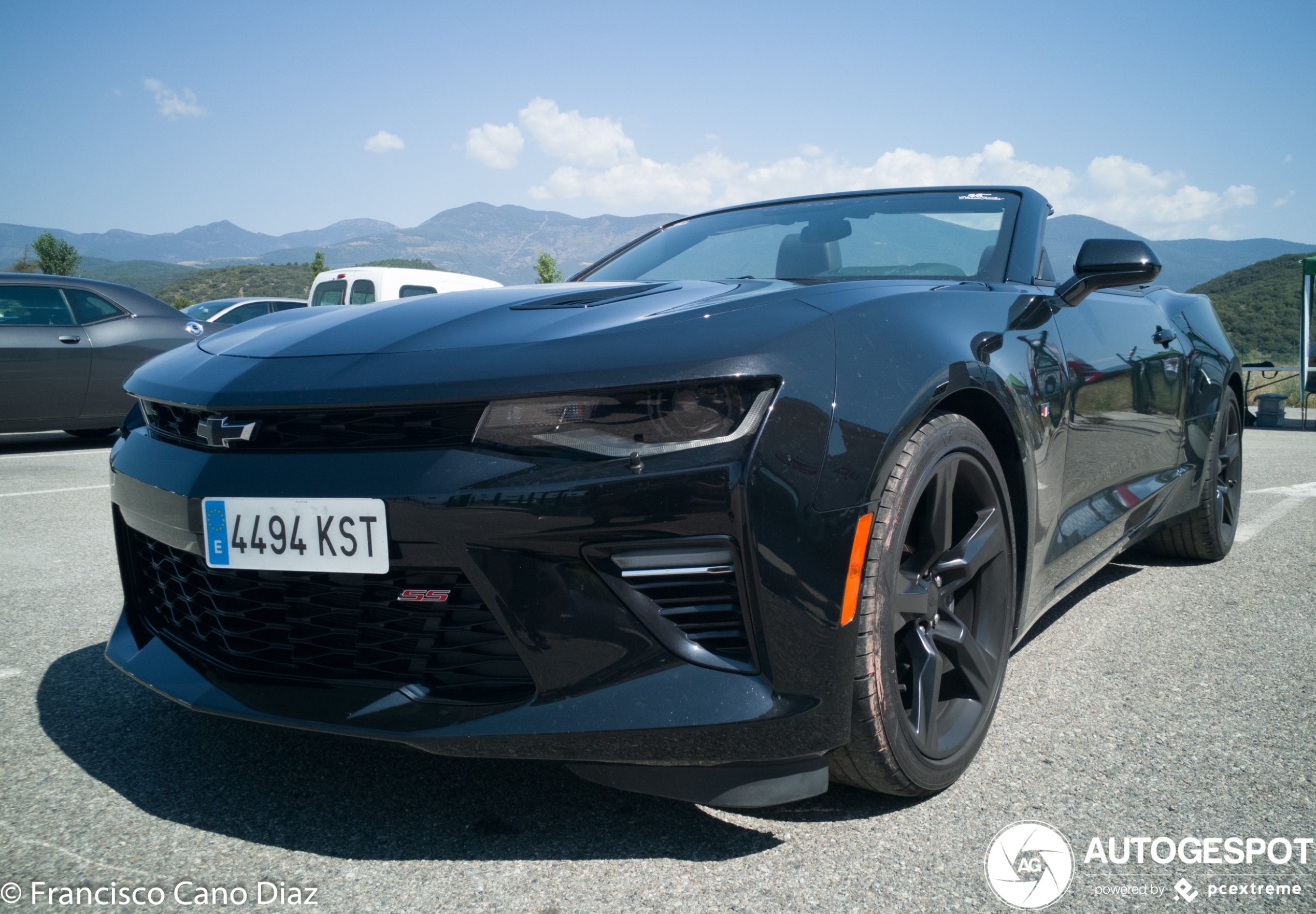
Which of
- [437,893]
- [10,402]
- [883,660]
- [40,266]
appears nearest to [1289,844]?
[883,660]

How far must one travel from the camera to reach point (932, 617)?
172 cm

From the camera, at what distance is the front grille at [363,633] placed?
143 centimetres

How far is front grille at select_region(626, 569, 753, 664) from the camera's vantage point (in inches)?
54.1

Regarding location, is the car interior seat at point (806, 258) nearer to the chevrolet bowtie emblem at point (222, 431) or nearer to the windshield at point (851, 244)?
the windshield at point (851, 244)

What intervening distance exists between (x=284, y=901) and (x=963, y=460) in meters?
1.38

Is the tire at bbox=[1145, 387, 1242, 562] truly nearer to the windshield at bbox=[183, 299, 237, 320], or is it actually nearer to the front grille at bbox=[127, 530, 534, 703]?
the front grille at bbox=[127, 530, 534, 703]

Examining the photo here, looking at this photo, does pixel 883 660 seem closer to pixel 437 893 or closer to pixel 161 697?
pixel 437 893

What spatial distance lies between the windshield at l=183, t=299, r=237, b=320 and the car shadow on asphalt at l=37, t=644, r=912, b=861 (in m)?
14.0

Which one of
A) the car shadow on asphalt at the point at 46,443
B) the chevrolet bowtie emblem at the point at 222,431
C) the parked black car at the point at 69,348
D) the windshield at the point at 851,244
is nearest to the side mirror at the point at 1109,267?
the windshield at the point at 851,244

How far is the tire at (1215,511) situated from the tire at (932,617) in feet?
6.27

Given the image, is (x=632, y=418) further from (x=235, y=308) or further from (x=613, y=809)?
(x=235, y=308)

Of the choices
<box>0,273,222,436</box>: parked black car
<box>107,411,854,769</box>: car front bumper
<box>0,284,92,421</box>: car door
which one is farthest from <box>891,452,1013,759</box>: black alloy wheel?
<box>0,284,92,421</box>: car door

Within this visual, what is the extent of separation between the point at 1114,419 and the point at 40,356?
7.35 meters

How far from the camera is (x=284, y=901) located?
1359 mm
